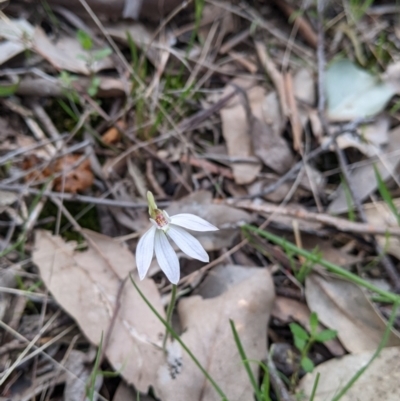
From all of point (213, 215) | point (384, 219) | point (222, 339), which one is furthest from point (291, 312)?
point (384, 219)

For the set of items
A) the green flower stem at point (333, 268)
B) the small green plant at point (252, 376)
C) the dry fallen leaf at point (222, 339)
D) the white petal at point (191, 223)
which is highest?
the white petal at point (191, 223)

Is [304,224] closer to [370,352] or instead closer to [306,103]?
[370,352]

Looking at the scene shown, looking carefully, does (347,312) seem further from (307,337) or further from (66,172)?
(66,172)

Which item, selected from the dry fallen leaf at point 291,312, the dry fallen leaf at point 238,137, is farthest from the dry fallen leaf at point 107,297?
the dry fallen leaf at point 238,137

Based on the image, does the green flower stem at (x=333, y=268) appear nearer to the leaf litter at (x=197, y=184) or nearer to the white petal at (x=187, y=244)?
the leaf litter at (x=197, y=184)

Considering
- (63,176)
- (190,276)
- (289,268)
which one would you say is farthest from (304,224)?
(63,176)
